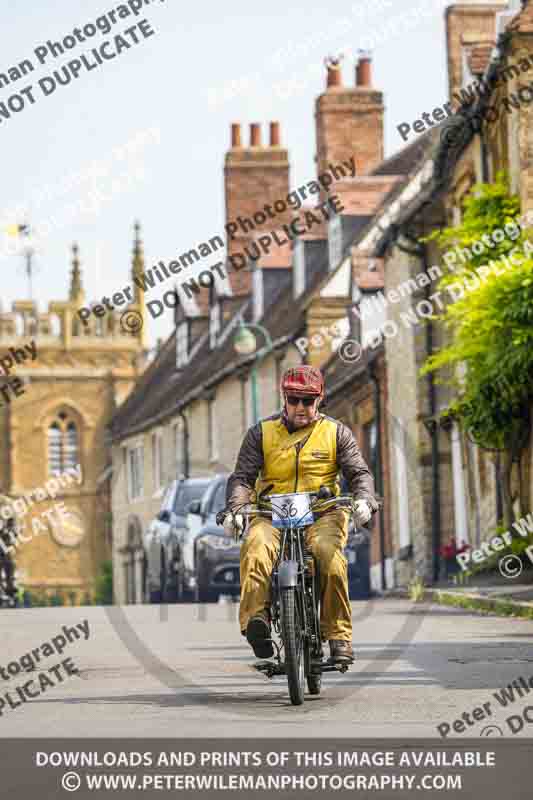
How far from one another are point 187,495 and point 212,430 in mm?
20779

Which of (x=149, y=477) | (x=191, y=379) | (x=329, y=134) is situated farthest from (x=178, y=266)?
(x=149, y=477)

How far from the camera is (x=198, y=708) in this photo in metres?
9.48

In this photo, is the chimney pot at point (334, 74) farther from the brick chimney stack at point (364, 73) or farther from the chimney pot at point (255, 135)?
the chimney pot at point (255, 135)

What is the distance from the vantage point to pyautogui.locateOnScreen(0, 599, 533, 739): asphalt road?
849 centimetres

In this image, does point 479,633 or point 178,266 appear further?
point 178,266

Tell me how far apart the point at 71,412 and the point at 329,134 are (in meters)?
54.0

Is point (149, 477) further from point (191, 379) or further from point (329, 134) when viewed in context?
point (329, 134)

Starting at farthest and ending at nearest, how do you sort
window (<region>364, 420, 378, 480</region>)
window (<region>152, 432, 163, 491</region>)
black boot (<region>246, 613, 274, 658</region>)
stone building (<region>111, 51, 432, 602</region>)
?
window (<region>152, 432, 163, 491</region>) → stone building (<region>111, 51, 432, 602</region>) → window (<region>364, 420, 378, 480</region>) → black boot (<region>246, 613, 274, 658</region>)

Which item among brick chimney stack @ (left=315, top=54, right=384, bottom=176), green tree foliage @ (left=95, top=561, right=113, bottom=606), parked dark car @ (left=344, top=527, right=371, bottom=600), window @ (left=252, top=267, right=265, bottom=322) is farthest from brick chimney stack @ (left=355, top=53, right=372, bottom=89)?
green tree foliage @ (left=95, top=561, right=113, bottom=606)

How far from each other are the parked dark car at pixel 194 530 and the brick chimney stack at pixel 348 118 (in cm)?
1757

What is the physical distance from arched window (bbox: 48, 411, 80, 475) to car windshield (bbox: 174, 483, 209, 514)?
66.7 metres

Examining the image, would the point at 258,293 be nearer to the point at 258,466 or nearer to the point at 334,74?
the point at 334,74

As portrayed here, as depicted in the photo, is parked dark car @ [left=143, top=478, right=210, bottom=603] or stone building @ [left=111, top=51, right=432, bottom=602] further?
stone building @ [left=111, top=51, right=432, bottom=602]

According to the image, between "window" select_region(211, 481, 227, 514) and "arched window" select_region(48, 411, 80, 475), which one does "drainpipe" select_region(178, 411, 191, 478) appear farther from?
"arched window" select_region(48, 411, 80, 475)
